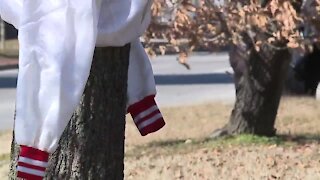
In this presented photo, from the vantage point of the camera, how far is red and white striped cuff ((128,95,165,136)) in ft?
13.6

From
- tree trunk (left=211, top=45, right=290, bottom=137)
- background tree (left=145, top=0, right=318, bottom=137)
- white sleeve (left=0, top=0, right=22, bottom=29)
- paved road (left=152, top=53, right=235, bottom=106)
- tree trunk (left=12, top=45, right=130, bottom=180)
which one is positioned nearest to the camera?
white sleeve (left=0, top=0, right=22, bottom=29)

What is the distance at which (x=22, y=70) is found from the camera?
3453 millimetres

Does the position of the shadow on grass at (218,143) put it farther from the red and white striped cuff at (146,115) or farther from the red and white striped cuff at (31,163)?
the red and white striped cuff at (31,163)

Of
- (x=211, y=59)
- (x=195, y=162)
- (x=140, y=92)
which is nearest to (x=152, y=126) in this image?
(x=140, y=92)

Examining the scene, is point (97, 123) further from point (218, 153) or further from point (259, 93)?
point (259, 93)

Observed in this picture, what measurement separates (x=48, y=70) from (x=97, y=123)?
2.26 ft

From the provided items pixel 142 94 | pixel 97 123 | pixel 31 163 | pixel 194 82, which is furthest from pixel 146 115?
pixel 194 82

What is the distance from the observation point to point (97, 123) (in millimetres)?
4086

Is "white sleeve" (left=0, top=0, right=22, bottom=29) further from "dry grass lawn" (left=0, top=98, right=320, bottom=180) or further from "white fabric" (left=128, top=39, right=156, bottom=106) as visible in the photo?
"dry grass lawn" (left=0, top=98, right=320, bottom=180)

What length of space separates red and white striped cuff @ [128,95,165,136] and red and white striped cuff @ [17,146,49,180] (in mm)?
862

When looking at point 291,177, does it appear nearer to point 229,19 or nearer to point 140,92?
point 229,19

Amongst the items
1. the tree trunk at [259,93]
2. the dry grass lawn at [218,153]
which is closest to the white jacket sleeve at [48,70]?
the dry grass lawn at [218,153]

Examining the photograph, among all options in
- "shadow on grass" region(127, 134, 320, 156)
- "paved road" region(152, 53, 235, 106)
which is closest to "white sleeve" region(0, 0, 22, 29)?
"shadow on grass" region(127, 134, 320, 156)

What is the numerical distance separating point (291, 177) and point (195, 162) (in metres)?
1.03
